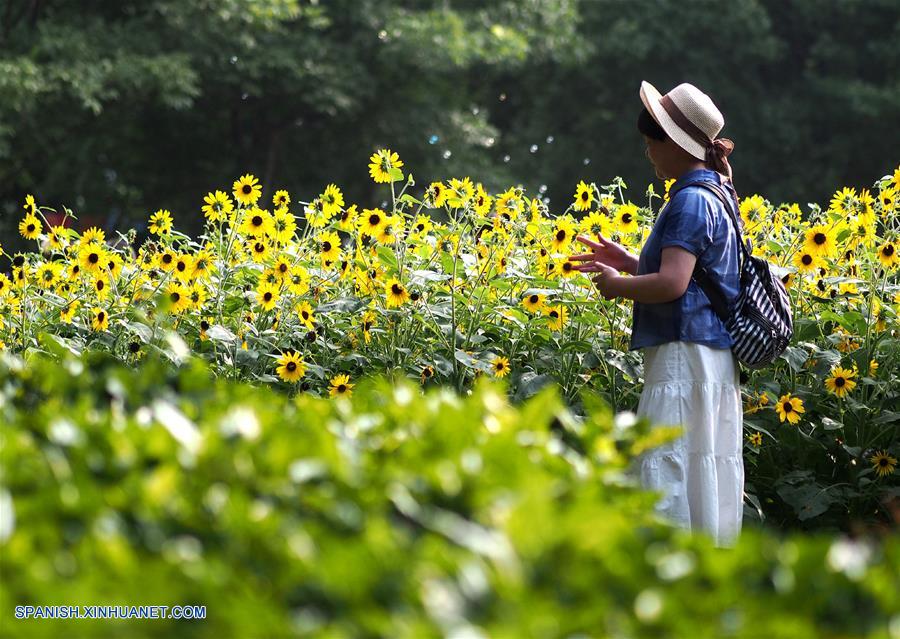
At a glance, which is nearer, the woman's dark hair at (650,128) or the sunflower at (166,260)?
the woman's dark hair at (650,128)

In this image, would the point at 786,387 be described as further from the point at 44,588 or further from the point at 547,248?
the point at 44,588

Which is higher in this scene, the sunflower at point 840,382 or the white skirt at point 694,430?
the sunflower at point 840,382

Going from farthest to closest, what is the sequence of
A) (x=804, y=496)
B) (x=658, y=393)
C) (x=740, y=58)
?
1. (x=740, y=58)
2. (x=804, y=496)
3. (x=658, y=393)

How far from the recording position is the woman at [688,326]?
3.24 metres

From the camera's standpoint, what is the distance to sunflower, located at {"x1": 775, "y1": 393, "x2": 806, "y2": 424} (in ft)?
13.8

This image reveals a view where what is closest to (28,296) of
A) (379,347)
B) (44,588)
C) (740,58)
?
(379,347)

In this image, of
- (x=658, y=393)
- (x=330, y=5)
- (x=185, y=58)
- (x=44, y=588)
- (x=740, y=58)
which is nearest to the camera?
(x=44, y=588)

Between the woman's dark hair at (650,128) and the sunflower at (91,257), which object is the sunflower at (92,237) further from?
the woman's dark hair at (650,128)

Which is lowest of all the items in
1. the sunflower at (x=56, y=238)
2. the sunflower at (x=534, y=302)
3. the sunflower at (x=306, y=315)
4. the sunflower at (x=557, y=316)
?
the sunflower at (x=557, y=316)

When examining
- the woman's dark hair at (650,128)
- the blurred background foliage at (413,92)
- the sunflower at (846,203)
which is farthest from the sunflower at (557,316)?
the blurred background foliage at (413,92)

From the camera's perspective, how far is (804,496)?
426cm

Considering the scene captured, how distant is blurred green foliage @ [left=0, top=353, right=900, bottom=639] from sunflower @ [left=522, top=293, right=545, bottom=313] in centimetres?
232

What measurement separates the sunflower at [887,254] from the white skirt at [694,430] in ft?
3.98

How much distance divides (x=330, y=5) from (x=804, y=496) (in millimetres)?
16371
